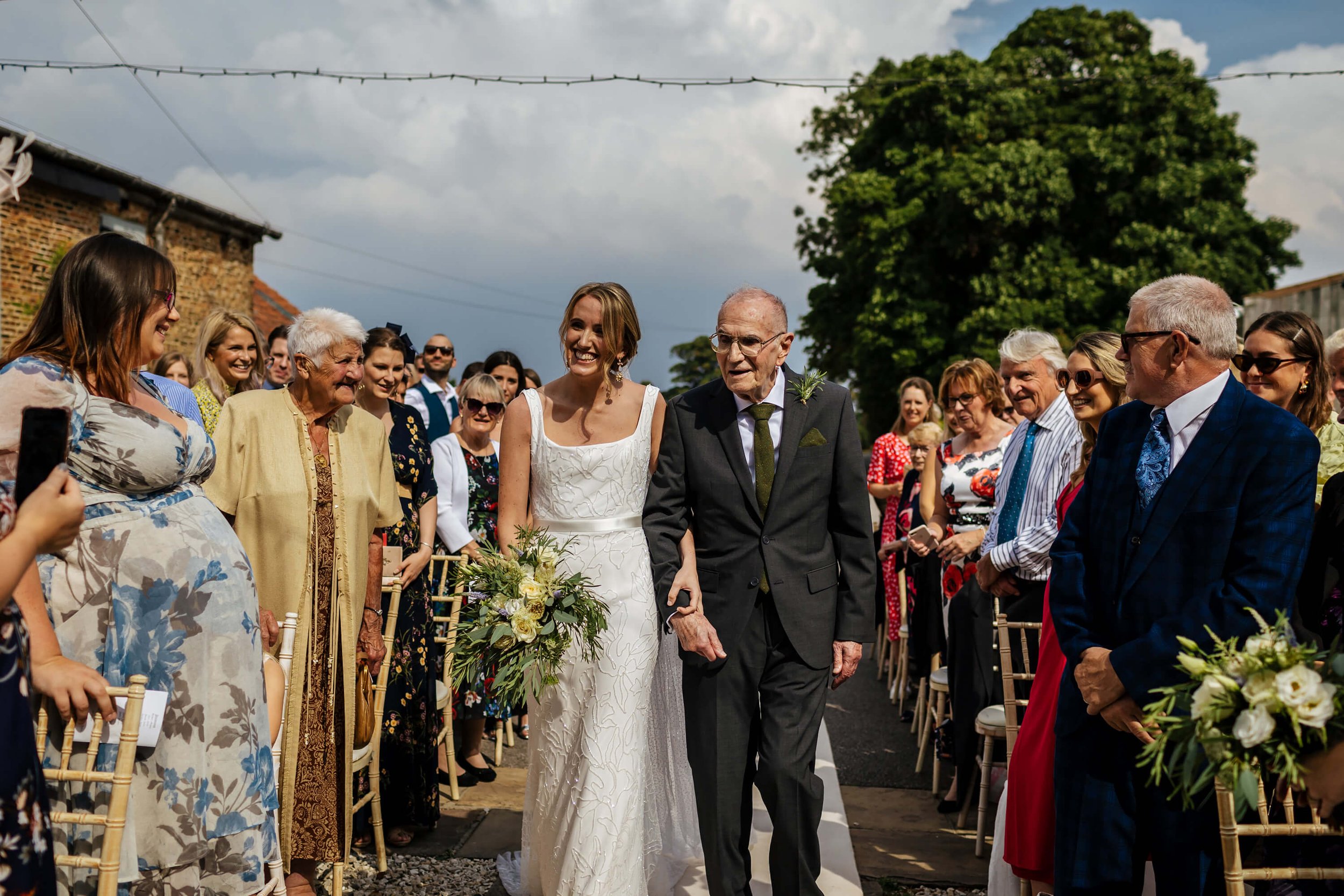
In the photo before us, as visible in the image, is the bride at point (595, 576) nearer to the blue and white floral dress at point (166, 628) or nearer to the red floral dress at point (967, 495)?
the blue and white floral dress at point (166, 628)

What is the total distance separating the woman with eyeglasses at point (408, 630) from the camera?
17.3 ft

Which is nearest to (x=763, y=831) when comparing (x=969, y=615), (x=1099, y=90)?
(x=969, y=615)

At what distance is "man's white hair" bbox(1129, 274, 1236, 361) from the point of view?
120 inches

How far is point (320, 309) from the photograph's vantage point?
180 inches

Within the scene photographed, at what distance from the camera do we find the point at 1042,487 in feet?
16.2

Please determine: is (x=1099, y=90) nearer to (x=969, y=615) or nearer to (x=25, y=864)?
(x=969, y=615)

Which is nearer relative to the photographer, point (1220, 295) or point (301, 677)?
point (1220, 295)

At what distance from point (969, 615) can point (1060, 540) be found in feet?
8.59

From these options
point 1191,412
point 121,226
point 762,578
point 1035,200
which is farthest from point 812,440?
point 1035,200

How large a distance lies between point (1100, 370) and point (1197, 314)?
1.36 m

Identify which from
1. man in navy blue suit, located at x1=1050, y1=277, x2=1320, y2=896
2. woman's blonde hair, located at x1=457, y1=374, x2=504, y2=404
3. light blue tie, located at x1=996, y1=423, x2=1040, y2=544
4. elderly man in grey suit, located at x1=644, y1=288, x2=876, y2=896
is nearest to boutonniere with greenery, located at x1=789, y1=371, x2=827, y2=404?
elderly man in grey suit, located at x1=644, y1=288, x2=876, y2=896

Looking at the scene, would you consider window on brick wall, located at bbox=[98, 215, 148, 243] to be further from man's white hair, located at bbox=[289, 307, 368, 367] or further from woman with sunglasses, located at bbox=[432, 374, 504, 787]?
man's white hair, located at bbox=[289, 307, 368, 367]

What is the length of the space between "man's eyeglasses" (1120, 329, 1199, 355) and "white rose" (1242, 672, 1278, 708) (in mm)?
1204

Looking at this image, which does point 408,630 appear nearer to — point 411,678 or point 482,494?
point 411,678
